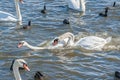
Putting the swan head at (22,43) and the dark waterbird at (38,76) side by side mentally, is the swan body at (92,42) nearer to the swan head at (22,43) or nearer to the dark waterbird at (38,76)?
the swan head at (22,43)

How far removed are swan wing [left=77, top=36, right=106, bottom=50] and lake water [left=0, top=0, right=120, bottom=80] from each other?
0.26 metres

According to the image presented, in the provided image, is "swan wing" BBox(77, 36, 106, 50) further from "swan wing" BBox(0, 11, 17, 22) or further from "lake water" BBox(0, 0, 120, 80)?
"swan wing" BBox(0, 11, 17, 22)

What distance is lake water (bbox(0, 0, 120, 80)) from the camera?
15.0m

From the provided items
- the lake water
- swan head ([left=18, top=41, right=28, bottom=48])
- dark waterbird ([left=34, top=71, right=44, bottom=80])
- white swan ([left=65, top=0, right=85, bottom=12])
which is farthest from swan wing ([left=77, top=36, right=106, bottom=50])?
white swan ([left=65, top=0, right=85, bottom=12])

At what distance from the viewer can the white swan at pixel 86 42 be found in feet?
56.4

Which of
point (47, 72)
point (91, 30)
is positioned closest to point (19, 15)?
point (91, 30)

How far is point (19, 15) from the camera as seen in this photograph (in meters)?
20.9

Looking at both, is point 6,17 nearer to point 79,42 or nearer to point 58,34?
point 58,34

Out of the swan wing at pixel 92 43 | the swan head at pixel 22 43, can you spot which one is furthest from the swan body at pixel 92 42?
the swan head at pixel 22 43

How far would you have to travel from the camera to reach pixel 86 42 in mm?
17297

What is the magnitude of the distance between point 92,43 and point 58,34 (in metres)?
2.35

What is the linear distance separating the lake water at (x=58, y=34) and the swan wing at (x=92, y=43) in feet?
0.86

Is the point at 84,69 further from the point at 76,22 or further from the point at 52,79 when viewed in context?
the point at 76,22

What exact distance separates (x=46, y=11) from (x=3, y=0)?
334cm
